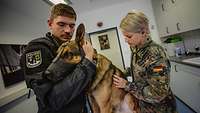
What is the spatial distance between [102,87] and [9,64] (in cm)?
232

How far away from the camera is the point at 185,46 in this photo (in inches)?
174

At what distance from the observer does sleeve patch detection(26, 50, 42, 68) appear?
716 millimetres

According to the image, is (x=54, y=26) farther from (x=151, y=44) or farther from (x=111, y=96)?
(x=151, y=44)

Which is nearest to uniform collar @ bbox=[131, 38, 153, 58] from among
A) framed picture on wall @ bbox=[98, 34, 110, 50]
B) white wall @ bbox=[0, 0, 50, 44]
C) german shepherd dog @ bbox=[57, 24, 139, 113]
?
german shepherd dog @ bbox=[57, 24, 139, 113]

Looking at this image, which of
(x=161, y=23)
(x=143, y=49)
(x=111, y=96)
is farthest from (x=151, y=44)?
(x=161, y=23)

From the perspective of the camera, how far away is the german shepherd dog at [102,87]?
740mm

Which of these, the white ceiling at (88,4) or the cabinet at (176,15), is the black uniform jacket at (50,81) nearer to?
the cabinet at (176,15)

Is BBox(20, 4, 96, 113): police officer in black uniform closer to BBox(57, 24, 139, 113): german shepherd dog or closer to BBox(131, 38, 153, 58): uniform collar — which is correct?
BBox(57, 24, 139, 113): german shepherd dog

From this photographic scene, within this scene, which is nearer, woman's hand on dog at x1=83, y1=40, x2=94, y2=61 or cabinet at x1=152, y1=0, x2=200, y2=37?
woman's hand on dog at x1=83, y1=40, x2=94, y2=61

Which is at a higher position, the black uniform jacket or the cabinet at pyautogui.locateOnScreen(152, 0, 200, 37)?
the cabinet at pyautogui.locateOnScreen(152, 0, 200, 37)

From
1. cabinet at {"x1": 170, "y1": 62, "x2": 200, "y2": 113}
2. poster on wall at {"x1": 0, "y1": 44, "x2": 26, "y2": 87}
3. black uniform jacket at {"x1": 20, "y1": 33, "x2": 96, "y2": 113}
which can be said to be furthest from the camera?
cabinet at {"x1": 170, "y1": 62, "x2": 200, "y2": 113}

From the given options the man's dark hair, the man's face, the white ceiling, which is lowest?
the man's face

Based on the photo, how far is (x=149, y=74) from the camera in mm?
1010

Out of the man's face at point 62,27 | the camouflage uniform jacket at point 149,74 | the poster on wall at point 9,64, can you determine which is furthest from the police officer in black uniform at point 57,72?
the poster on wall at point 9,64
